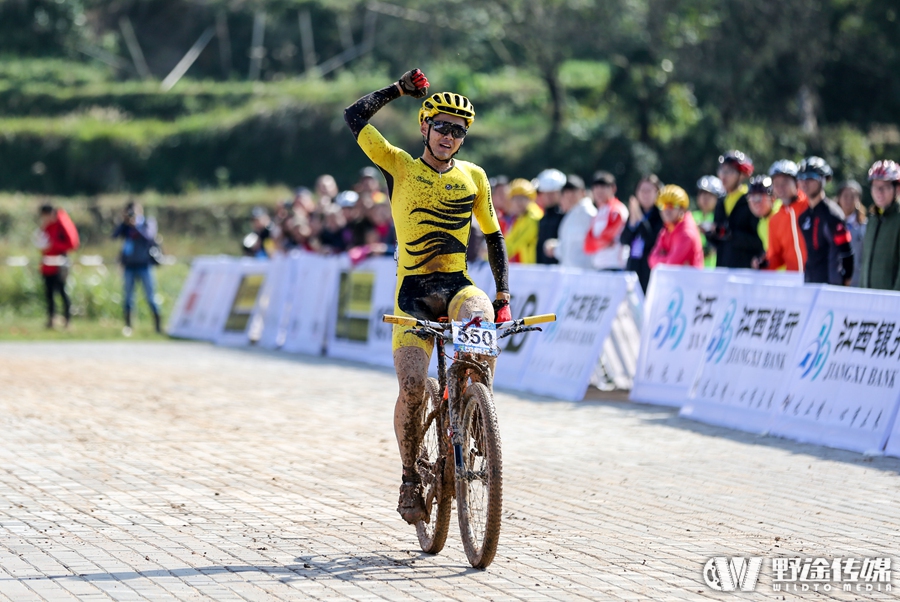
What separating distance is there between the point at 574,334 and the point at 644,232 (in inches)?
59.6

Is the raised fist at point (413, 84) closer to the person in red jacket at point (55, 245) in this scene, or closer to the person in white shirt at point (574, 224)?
the person in white shirt at point (574, 224)

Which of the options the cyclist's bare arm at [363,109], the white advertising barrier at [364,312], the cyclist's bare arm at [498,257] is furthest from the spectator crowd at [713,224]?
the cyclist's bare arm at [363,109]

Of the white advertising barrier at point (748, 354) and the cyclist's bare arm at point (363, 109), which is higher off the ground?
the cyclist's bare arm at point (363, 109)

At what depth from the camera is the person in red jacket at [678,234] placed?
14594 millimetres

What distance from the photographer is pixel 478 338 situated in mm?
6711

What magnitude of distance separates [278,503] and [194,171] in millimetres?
43218

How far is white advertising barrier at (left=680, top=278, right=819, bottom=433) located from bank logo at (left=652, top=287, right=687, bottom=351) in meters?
0.65

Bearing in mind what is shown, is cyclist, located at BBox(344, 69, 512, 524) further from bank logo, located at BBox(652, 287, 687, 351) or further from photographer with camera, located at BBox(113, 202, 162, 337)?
photographer with camera, located at BBox(113, 202, 162, 337)

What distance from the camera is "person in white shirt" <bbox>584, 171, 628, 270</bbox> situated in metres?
15.5

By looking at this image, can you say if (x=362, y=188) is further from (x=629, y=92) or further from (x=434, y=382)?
(x=629, y=92)

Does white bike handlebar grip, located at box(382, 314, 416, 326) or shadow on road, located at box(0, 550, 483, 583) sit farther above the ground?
white bike handlebar grip, located at box(382, 314, 416, 326)

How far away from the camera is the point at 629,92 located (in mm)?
40812

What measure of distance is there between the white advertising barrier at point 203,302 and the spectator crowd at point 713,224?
4.61m
